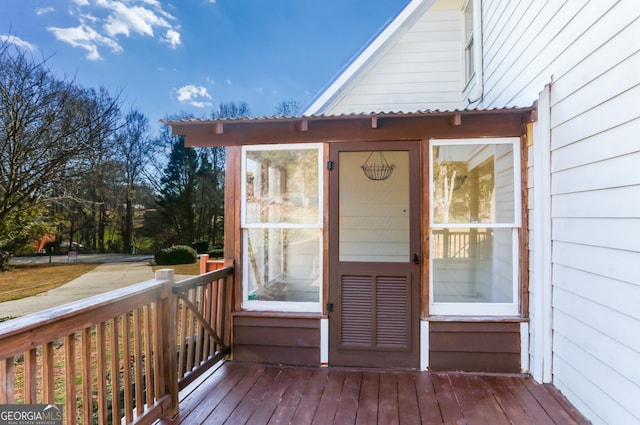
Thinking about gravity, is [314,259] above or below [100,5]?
below

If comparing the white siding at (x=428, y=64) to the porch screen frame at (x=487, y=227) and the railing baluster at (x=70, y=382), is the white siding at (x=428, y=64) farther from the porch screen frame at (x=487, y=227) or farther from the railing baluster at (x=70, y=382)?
the railing baluster at (x=70, y=382)

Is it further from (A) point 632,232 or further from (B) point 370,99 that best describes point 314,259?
(B) point 370,99

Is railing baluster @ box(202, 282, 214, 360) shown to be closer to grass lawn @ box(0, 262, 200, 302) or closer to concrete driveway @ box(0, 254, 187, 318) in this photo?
concrete driveway @ box(0, 254, 187, 318)

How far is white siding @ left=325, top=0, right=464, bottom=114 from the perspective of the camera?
5461 mm

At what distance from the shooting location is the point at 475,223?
3225 mm

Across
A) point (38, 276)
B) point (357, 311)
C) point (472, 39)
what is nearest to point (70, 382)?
point (357, 311)

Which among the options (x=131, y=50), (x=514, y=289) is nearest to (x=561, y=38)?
(x=514, y=289)

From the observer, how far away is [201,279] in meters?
2.97

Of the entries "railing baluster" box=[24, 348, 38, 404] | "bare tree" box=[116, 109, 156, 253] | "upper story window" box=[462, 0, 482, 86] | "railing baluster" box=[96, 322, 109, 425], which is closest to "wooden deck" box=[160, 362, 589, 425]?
"railing baluster" box=[96, 322, 109, 425]

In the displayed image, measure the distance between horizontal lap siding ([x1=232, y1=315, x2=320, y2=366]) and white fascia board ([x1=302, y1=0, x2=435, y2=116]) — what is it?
10.6 ft

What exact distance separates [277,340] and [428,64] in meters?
4.59

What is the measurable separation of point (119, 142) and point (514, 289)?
687 inches

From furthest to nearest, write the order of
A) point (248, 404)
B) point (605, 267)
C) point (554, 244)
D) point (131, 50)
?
point (131, 50) → point (554, 244) → point (248, 404) → point (605, 267)

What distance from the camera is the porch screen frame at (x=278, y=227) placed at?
3.38 meters
